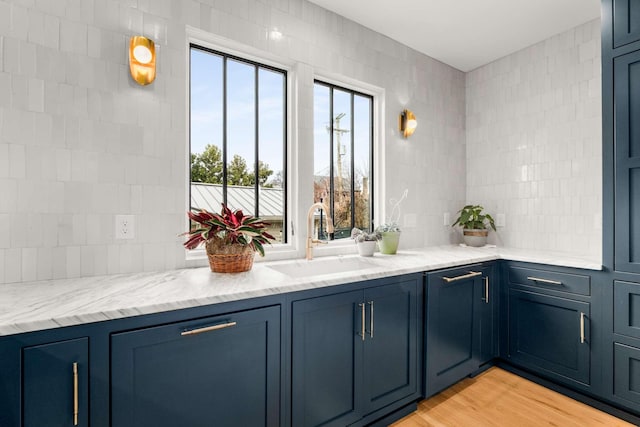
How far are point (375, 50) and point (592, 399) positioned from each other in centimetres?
291

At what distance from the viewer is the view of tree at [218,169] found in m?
2.05

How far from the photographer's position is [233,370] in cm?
137

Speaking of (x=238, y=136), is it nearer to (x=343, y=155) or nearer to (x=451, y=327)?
(x=343, y=155)

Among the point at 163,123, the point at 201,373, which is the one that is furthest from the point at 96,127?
the point at 201,373

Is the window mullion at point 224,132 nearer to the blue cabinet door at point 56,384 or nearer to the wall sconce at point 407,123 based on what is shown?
the blue cabinet door at point 56,384

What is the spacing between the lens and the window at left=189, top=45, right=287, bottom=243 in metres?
2.05

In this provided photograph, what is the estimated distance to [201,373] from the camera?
51.3 inches

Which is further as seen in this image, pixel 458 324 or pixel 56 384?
pixel 458 324

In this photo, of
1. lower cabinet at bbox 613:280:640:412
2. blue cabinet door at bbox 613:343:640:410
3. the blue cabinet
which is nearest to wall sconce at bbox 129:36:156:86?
the blue cabinet

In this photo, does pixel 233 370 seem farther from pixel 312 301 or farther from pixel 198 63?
pixel 198 63

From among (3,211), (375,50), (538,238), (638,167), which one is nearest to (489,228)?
(538,238)

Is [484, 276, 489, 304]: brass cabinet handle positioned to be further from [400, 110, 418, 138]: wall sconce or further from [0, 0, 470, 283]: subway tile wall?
[0, 0, 470, 283]: subway tile wall

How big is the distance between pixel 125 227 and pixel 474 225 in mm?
2827

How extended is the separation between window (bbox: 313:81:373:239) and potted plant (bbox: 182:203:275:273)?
900 mm
